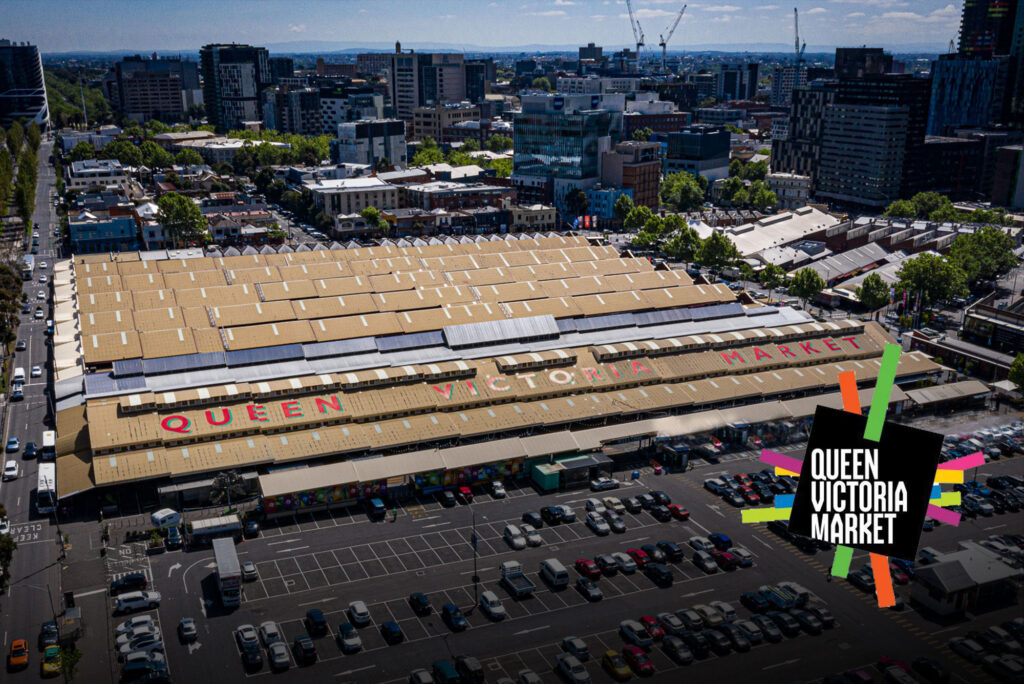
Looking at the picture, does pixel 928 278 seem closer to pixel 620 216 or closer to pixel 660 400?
pixel 660 400

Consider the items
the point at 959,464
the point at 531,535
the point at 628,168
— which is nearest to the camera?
the point at 959,464

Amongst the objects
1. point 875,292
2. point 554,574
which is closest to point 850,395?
point 554,574

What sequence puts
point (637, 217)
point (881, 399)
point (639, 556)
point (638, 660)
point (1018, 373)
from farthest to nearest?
point (637, 217), point (1018, 373), point (639, 556), point (638, 660), point (881, 399)

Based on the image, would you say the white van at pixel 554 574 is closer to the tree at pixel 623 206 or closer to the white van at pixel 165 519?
the white van at pixel 165 519

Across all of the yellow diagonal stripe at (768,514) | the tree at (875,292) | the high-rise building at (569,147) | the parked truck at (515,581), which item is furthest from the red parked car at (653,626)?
the high-rise building at (569,147)

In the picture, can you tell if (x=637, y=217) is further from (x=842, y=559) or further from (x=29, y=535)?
(x=842, y=559)

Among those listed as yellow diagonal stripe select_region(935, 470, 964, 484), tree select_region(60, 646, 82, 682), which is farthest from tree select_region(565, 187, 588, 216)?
yellow diagonal stripe select_region(935, 470, 964, 484)
